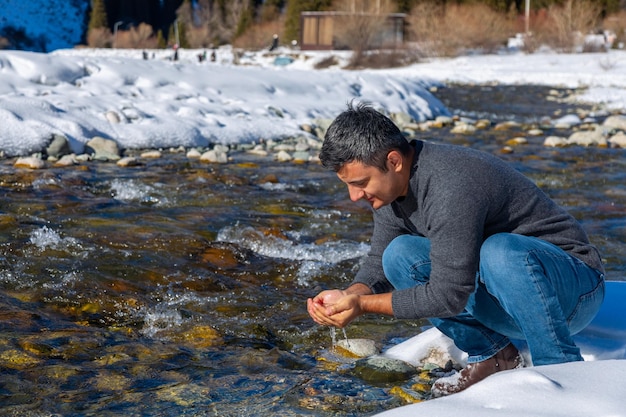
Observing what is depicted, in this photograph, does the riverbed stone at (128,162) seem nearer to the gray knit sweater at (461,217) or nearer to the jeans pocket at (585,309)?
the gray knit sweater at (461,217)

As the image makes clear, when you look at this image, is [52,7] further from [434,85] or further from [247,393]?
[247,393]

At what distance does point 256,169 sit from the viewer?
775cm

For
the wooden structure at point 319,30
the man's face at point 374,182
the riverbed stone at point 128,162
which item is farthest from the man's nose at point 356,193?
the wooden structure at point 319,30

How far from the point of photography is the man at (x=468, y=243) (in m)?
2.24

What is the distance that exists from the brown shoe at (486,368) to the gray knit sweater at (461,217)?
0.39m

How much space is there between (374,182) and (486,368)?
2.68 ft

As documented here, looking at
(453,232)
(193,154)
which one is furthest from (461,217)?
(193,154)

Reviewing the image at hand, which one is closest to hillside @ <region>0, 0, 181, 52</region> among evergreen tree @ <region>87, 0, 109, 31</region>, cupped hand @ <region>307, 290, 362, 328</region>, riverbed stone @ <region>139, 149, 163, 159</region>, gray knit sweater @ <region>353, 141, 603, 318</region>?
evergreen tree @ <region>87, 0, 109, 31</region>

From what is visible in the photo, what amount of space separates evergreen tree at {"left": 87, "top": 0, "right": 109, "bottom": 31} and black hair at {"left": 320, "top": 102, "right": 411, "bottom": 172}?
225 feet

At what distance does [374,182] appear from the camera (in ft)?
7.56

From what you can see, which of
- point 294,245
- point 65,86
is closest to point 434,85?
point 65,86

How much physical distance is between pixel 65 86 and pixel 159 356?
7.98 m

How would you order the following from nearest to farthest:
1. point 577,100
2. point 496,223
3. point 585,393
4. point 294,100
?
point 585,393
point 496,223
point 294,100
point 577,100

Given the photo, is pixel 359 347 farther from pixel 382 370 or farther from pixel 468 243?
pixel 468 243
